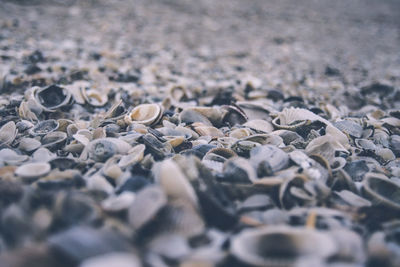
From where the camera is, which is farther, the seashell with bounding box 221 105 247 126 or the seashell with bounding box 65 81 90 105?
the seashell with bounding box 65 81 90 105

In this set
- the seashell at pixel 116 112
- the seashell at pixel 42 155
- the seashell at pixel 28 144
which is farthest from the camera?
the seashell at pixel 116 112

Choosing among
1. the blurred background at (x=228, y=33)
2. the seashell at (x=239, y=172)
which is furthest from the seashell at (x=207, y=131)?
the blurred background at (x=228, y=33)

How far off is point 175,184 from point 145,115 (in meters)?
1.63

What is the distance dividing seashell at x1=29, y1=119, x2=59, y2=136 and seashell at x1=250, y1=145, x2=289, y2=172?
1.90 metres

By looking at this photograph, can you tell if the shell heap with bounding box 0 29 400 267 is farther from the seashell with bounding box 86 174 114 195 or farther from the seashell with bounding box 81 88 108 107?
the seashell with bounding box 81 88 108 107

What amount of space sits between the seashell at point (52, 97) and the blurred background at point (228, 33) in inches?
133

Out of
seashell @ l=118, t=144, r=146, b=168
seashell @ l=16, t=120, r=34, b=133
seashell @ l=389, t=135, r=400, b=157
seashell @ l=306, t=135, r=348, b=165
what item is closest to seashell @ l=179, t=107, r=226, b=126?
seashell @ l=118, t=144, r=146, b=168

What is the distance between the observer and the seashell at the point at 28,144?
2498 mm

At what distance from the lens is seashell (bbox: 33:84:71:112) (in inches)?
131

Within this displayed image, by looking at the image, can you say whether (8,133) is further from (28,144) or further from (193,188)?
(193,188)

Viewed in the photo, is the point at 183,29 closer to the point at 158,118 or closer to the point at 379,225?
the point at 158,118

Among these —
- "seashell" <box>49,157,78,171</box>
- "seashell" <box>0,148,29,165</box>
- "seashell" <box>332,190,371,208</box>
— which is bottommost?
"seashell" <box>0,148,29,165</box>

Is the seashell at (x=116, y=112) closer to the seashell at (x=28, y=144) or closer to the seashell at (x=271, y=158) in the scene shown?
the seashell at (x=28, y=144)

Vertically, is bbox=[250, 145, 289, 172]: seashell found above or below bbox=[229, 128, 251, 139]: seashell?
above
